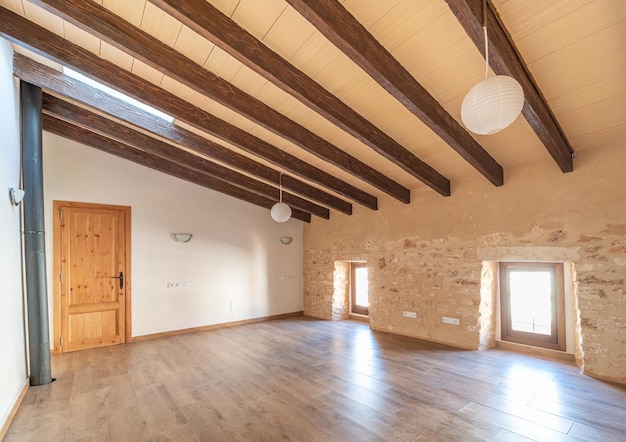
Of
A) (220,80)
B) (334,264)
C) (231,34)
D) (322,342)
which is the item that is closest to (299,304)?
(334,264)

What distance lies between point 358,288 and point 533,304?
3280 mm

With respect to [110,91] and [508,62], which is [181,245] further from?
[508,62]

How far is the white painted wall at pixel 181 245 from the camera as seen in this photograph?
4902 millimetres

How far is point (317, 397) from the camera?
10.2ft

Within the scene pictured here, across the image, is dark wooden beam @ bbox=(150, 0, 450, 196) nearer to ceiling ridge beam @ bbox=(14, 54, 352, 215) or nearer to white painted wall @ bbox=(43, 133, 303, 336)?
ceiling ridge beam @ bbox=(14, 54, 352, 215)

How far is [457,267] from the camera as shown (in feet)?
15.4

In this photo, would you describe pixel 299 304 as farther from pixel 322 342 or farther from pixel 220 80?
pixel 220 80

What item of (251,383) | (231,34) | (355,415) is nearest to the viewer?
(231,34)

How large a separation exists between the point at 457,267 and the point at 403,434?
9.28 ft

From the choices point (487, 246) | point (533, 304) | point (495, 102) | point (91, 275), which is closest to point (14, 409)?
point (91, 275)

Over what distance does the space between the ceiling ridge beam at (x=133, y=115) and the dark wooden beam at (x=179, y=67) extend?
1.31 meters

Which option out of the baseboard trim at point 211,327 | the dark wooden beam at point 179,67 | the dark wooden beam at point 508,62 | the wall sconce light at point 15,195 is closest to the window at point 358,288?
the baseboard trim at point 211,327

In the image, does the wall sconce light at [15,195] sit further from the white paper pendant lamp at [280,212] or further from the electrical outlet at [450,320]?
the electrical outlet at [450,320]

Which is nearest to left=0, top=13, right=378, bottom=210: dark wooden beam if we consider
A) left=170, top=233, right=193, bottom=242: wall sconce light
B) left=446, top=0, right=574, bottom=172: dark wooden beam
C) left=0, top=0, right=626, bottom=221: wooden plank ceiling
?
left=0, top=0, right=626, bottom=221: wooden plank ceiling
